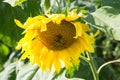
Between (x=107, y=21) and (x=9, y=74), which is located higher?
(x=107, y=21)

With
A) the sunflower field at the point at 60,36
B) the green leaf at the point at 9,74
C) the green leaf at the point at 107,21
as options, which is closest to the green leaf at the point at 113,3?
the sunflower field at the point at 60,36

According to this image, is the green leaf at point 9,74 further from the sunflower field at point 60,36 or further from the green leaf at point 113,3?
the green leaf at point 113,3

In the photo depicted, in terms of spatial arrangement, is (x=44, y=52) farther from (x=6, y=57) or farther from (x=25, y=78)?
(x=6, y=57)

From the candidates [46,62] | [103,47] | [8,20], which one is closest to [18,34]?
[8,20]

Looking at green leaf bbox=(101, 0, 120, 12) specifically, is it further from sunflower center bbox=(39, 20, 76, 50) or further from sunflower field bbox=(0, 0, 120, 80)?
sunflower center bbox=(39, 20, 76, 50)

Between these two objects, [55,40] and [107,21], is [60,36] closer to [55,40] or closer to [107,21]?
[55,40]

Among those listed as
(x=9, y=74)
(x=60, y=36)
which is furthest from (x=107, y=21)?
(x=9, y=74)
